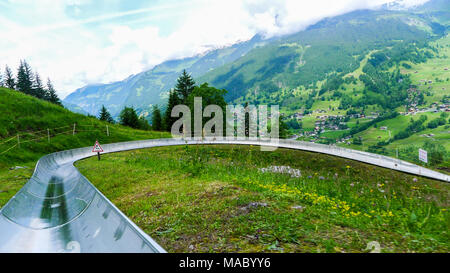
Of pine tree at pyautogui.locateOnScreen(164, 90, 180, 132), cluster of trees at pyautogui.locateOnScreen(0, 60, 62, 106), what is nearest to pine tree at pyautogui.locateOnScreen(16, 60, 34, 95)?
cluster of trees at pyautogui.locateOnScreen(0, 60, 62, 106)

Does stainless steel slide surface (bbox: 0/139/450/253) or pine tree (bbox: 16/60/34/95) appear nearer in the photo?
stainless steel slide surface (bbox: 0/139/450/253)

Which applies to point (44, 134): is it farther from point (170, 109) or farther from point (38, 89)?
point (38, 89)

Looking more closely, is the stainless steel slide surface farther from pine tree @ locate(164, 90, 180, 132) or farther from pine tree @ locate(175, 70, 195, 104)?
pine tree @ locate(175, 70, 195, 104)

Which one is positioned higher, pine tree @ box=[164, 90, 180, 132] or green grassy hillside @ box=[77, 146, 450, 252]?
pine tree @ box=[164, 90, 180, 132]

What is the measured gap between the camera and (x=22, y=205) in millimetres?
6566

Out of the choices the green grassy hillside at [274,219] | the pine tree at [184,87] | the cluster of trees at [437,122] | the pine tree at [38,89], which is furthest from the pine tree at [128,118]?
the cluster of trees at [437,122]

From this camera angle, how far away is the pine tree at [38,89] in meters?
70.4

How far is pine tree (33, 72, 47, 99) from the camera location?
2772 inches

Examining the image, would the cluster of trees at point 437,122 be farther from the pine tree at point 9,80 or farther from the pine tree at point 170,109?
the pine tree at point 9,80

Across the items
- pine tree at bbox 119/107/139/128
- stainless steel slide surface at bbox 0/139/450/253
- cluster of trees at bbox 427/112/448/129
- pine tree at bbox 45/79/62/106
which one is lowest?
cluster of trees at bbox 427/112/448/129
